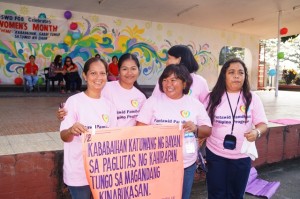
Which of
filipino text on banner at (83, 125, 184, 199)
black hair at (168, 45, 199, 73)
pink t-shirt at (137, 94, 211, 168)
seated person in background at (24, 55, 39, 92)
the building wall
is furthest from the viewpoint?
the building wall

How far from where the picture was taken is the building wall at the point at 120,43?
32.9 ft

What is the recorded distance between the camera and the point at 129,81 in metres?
2.49

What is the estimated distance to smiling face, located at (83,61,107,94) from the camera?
2135 mm

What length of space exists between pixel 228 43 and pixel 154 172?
14.3 metres

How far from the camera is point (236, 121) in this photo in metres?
2.52

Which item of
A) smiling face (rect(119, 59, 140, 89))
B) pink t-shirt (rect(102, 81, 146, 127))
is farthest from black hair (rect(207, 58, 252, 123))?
smiling face (rect(119, 59, 140, 89))

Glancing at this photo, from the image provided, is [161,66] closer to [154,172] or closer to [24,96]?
[24,96]

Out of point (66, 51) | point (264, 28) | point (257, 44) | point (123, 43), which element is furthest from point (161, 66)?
point (257, 44)

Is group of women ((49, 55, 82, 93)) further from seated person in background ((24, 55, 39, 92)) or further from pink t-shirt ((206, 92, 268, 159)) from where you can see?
pink t-shirt ((206, 92, 268, 159))

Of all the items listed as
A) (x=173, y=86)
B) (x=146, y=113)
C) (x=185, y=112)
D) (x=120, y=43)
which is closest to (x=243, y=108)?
(x=185, y=112)

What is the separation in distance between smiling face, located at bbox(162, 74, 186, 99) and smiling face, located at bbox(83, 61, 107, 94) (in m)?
0.50

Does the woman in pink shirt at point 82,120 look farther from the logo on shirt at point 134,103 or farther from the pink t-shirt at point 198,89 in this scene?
the pink t-shirt at point 198,89

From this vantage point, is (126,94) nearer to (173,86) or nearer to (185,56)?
(173,86)

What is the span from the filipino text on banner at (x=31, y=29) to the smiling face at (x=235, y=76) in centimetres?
923
